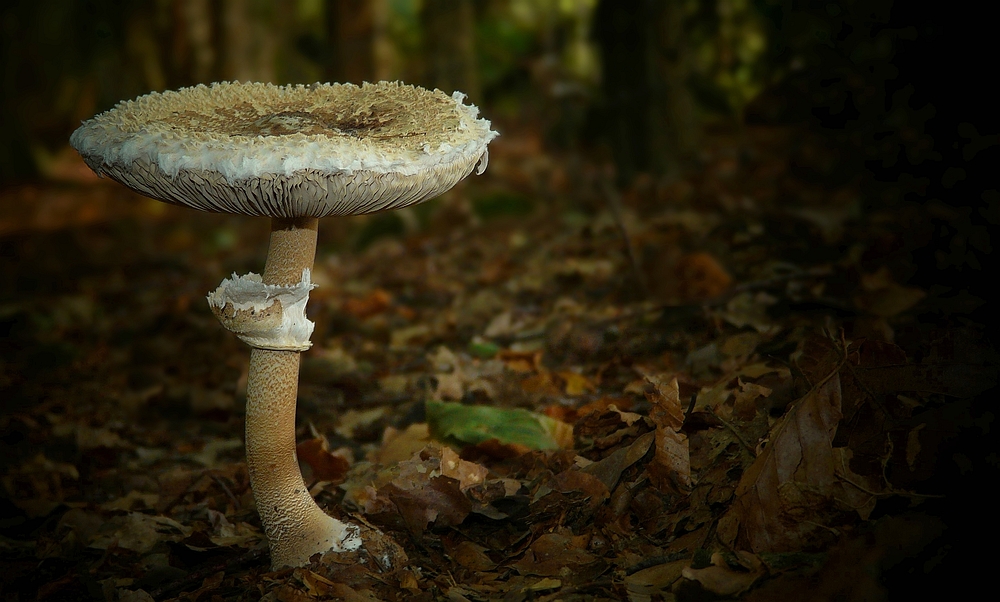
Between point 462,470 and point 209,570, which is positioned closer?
point 209,570

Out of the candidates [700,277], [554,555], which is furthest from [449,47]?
[554,555]

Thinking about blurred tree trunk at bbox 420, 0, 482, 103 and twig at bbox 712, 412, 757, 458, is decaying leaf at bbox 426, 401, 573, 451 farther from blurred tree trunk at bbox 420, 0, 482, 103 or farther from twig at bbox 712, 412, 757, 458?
blurred tree trunk at bbox 420, 0, 482, 103

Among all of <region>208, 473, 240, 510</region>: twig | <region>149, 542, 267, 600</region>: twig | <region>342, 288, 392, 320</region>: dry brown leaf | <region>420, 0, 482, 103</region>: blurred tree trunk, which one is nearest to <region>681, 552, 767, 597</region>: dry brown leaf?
<region>149, 542, 267, 600</region>: twig

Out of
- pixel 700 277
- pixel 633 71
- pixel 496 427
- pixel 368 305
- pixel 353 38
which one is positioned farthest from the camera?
pixel 353 38

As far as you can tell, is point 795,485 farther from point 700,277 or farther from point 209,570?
point 700,277

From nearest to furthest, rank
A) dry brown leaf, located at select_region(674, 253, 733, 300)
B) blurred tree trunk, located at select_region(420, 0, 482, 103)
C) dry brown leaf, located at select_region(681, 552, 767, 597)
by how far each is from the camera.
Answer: dry brown leaf, located at select_region(681, 552, 767, 597)
dry brown leaf, located at select_region(674, 253, 733, 300)
blurred tree trunk, located at select_region(420, 0, 482, 103)

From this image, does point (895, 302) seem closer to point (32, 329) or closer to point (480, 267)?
point (480, 267)

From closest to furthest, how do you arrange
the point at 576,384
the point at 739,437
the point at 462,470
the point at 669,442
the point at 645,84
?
the point at 739,437 → the point at 669,442 → the point at 462,470 → the point at 576,384 → the point at 645,84
